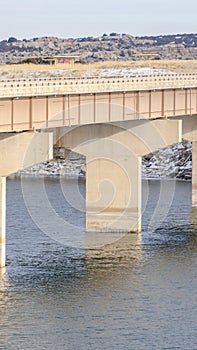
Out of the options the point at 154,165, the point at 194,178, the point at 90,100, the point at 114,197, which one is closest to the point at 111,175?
the point at 114,197

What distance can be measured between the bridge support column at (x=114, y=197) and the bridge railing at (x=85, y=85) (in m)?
4.51

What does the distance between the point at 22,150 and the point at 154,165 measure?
4671 cm

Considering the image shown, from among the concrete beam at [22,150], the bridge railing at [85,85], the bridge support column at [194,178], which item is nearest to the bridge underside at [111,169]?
the bridge railing at [85,85]

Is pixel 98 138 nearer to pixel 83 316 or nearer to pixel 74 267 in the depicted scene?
pixel 74 267

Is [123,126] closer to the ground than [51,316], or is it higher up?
higher up

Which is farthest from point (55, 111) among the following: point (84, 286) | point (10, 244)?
point (84, 286)

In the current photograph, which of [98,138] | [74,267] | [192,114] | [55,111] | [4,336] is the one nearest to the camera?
[4,336]

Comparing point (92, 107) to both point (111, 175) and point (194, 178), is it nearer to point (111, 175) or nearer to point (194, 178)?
point (111, 175)

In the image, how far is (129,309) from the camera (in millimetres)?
42625

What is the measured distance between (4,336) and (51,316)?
302 cm

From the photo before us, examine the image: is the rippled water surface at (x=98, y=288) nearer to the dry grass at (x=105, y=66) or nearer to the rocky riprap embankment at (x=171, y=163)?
the rocky riprap embankment at (x=171, y=163)

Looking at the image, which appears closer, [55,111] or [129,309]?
[129,309]

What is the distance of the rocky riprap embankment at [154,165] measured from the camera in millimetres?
93494

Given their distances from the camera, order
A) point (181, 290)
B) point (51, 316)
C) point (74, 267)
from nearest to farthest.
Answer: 1. point (51, 316)
2. point (181, 290)
3. point (74, 267)
